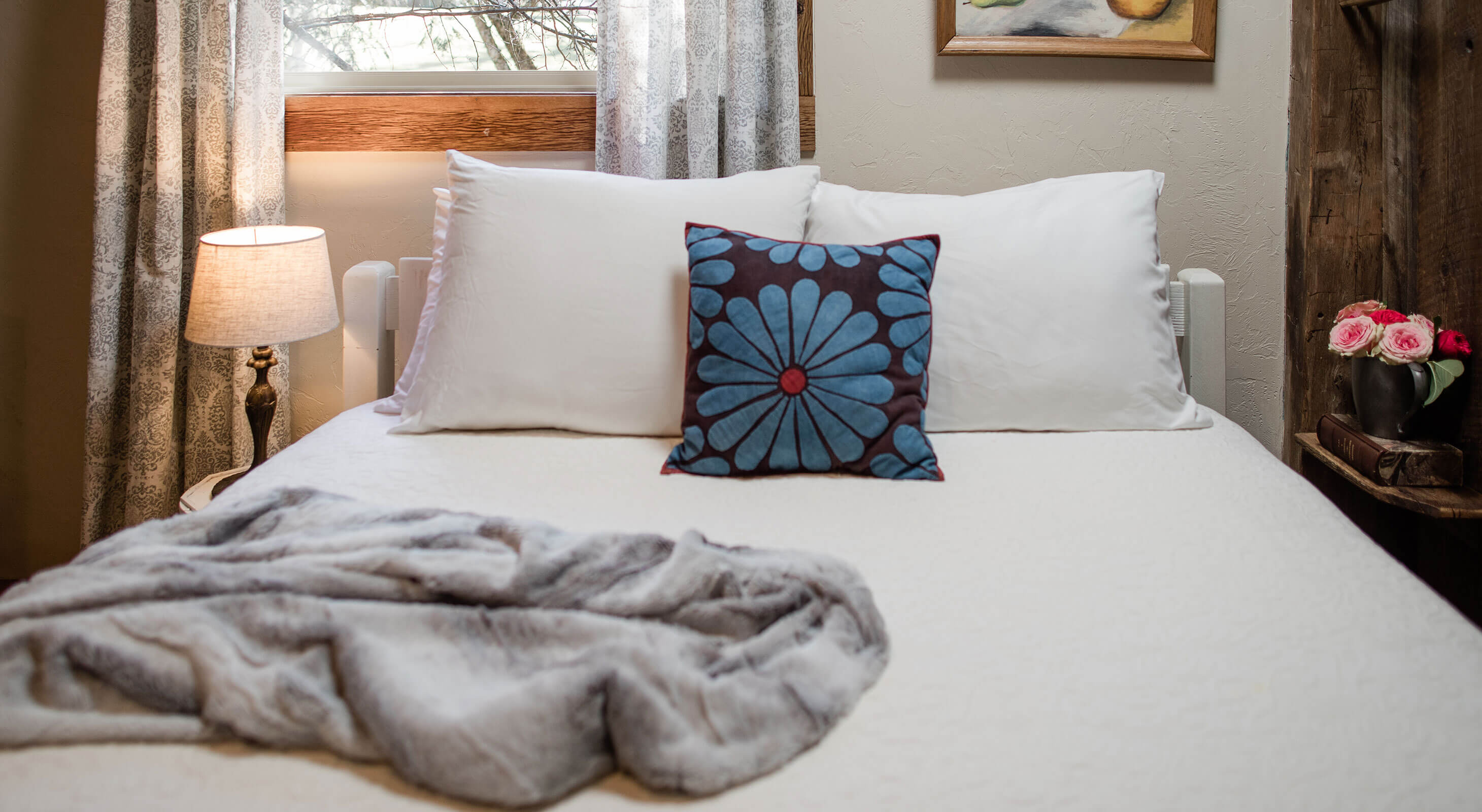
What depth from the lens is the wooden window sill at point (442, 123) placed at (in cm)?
204

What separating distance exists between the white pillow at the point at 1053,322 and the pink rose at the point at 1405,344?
342mm

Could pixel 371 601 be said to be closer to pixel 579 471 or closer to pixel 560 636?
pixel 560 636

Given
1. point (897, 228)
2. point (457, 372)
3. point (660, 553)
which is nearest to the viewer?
point (660, 553)

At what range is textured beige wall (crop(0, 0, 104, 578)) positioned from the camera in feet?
6.65

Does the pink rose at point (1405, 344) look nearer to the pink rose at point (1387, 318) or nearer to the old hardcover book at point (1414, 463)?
the pink rose at point (1387, 318)

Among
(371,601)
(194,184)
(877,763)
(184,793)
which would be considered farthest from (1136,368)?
(194,184)

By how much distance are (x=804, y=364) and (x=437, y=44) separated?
1.36 metres

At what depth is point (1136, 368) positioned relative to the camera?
149cm

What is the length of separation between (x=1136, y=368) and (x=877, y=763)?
3.43 feet

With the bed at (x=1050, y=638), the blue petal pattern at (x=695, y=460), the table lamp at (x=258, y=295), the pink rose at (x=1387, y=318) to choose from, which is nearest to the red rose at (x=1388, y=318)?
the pink rose at (x=1387, y=318)

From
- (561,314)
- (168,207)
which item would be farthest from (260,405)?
(561,314)

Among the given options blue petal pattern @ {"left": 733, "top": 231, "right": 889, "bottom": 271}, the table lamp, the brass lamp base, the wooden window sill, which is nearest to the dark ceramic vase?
blue petal pattern @ {"left": 733, "top": 231, "right": 889, "bottom": 271}

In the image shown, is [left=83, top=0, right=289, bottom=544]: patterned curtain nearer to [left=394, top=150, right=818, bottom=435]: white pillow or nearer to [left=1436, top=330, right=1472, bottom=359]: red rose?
[left=394, top=150, right=818, bottom=435]: white pillow

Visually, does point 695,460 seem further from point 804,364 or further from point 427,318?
point 427,318
